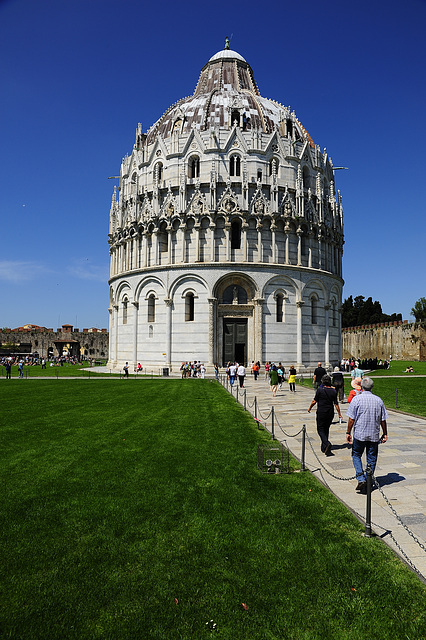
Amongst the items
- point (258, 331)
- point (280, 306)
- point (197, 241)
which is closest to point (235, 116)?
point (197, 241)

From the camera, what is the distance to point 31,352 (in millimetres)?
95250

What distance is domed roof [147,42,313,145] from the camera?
46.0 metres

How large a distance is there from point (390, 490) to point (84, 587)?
6369 millimetres

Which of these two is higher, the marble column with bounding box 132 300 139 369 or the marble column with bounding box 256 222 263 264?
the marble column with bounding box 256 222 263 264

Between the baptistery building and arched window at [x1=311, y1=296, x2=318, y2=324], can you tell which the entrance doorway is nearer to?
the baptistery building

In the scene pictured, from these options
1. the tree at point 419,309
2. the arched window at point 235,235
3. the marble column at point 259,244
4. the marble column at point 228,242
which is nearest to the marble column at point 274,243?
the marble column at point 259,244

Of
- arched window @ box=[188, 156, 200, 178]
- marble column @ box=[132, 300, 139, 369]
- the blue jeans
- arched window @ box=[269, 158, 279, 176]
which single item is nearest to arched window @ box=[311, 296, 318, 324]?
arched window @ box=[269, 158, 279, 176]

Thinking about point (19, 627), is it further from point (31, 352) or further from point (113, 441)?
point (31, 352)

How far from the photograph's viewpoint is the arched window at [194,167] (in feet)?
146

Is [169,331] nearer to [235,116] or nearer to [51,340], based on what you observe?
[235,116]

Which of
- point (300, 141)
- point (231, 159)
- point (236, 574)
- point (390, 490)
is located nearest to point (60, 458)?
point (236, 574)

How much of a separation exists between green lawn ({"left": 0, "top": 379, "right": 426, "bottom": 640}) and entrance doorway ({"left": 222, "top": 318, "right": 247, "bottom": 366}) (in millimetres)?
31416

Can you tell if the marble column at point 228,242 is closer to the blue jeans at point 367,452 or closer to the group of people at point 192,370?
the group of people at point 192,370

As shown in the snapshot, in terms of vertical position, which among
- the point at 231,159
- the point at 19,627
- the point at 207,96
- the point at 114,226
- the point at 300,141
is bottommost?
the point at 19,627
